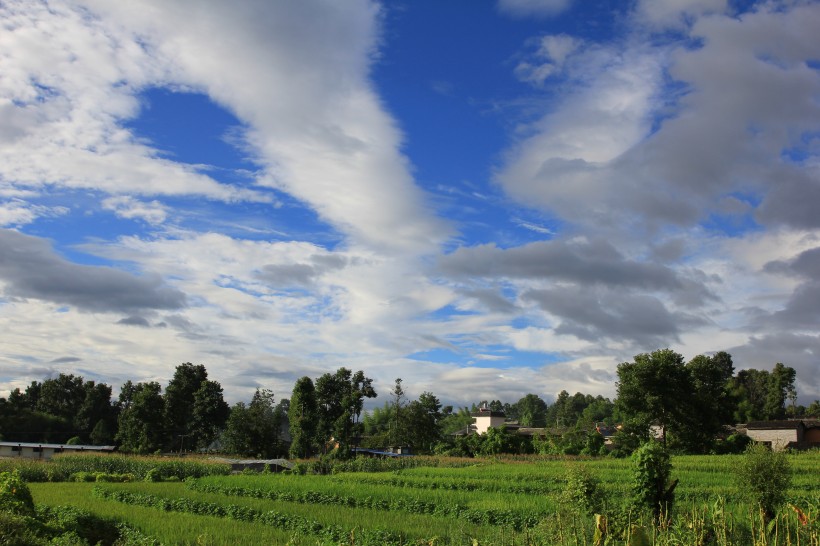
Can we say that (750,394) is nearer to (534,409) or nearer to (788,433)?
(788,433)

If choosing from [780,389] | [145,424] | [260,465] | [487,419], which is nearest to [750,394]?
[780,389]

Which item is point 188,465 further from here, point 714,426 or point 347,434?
point 714,426

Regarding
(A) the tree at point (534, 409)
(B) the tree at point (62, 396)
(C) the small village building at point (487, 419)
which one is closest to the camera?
(B) the tree at point (62, 396)

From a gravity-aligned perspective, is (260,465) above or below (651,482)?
below

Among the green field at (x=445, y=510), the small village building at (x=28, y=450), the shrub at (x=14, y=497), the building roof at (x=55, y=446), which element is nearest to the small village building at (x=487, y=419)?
the building roof at (x=55, y=446)

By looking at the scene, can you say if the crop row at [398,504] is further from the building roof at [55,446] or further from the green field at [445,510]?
the building roof at [55,446]

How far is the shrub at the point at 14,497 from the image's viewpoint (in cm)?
1478

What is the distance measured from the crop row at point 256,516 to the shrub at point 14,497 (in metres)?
6.74

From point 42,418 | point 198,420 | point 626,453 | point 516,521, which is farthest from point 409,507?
point 42,418

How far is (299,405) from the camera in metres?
59.0

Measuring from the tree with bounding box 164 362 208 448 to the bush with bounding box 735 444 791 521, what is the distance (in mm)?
60824

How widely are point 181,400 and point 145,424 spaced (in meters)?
9.27

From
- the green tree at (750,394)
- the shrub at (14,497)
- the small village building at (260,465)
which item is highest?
the green tree at (750,394)

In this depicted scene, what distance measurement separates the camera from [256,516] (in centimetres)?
2097
